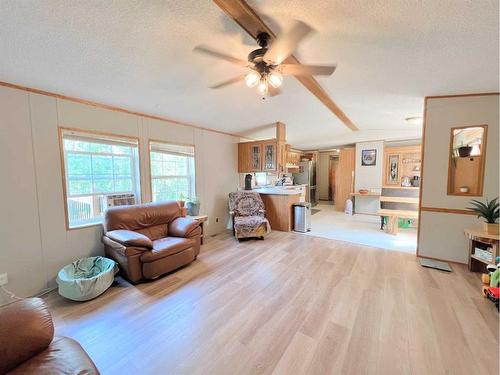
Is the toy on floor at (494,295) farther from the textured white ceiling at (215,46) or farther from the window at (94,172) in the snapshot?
the window at (94,172)

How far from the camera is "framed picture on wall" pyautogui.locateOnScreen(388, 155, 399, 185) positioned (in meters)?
6.14

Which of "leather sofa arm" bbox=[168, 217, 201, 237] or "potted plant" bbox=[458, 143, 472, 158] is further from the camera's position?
"leather sofa arm" bbox=[168, 217, 201, 237]

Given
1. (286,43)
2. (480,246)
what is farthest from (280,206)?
(286,43)

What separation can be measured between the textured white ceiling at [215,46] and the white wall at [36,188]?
0.26m

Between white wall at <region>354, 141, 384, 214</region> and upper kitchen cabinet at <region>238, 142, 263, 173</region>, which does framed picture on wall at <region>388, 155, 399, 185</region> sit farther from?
upper kitchen cabinet at <region>238, 142, 263, 173</region>

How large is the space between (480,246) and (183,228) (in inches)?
165

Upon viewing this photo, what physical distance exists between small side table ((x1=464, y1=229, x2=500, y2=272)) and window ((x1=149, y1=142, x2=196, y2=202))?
443 centimetres

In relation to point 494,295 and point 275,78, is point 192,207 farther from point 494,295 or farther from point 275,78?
point 494,295

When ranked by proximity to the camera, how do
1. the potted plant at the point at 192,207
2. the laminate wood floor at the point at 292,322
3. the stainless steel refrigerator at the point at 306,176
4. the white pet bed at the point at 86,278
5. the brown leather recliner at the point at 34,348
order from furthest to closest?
1. the stainless steel refrigerator at the point at 306,176
2. the potted plant at the point at 192,207
3. the white pet bed at the point at 86,278
4. the laminate wood floor at the point at 292,322
5. the brown leather recliner at the point at 34,348

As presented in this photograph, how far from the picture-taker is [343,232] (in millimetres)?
4660

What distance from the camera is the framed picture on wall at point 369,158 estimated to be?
626 centimetres

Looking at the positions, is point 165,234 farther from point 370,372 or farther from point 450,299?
point 450,299

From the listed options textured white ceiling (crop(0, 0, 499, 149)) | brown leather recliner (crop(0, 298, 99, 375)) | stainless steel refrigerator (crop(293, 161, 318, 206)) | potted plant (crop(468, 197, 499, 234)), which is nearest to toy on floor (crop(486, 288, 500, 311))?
potted plant (crop(468, 197, 499, 234))

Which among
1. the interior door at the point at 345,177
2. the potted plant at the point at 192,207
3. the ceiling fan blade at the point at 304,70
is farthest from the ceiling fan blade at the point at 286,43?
the interior door at the point at 345,177
